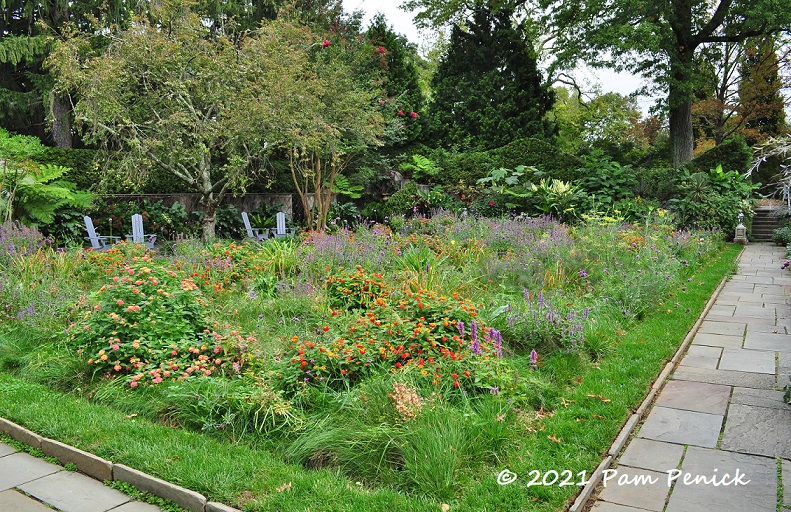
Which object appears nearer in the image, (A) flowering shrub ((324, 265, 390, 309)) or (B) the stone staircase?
(A) flowering shrub ((324, 265, 390, 309))

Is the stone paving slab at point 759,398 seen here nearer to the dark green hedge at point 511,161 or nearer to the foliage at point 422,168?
the dark green hedge at point 511,161

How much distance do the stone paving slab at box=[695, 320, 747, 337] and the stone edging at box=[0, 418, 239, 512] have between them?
4.76 metres

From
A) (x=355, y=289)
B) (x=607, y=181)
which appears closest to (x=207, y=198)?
(x=355, y=289)

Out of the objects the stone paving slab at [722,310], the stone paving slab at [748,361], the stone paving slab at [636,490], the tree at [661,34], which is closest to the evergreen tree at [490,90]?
the tree at [661,34]

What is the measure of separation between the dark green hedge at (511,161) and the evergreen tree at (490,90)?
1.35 meters

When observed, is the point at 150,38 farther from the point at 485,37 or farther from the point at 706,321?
the point at 485,37

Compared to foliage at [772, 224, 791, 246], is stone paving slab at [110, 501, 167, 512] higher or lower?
lower

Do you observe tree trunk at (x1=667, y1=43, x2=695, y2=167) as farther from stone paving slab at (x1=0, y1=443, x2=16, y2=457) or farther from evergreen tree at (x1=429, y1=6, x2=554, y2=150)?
stone paving slab at (x1=0, y1=443, x2=16, y2=457)

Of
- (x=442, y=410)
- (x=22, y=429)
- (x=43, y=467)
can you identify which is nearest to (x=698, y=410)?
(x=442, y=410)

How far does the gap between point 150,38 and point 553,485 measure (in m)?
8.90

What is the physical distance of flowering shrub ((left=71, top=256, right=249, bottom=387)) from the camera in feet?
12.7

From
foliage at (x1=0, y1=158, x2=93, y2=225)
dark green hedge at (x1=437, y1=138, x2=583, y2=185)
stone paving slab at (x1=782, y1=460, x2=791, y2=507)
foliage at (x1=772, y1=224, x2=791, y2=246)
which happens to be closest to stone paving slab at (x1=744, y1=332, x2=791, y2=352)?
stone paving slab at (x1=782, y1=460, x2=791, y2=507)

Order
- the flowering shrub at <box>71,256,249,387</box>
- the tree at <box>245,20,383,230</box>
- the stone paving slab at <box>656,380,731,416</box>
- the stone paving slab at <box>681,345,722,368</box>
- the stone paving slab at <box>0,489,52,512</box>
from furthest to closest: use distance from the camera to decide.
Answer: the tree at <box>245,20,383,230</box> → the stone paving slab at <box>681,345,722,368</box> → the flowering shrub at <box>71,256,249,387</box> → the stone paving slab at <box>656,380,731,416</box> → the stone paving slab at <box>0,489,52,512</box>

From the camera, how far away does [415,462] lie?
9.02ft
